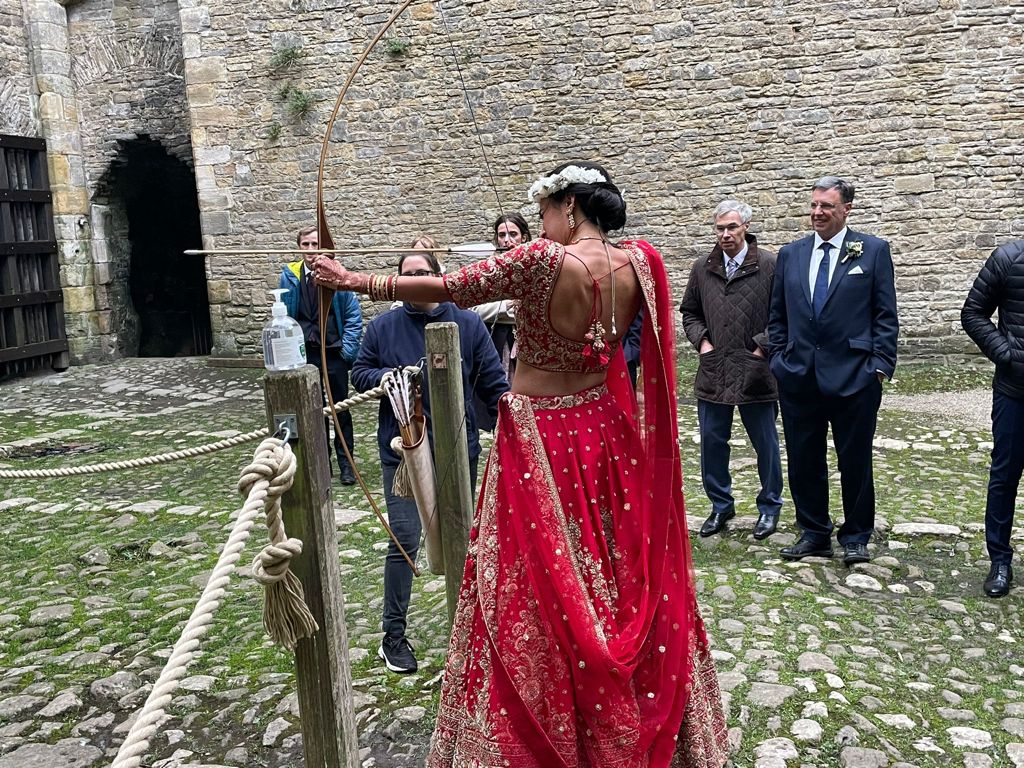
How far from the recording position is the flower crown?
9.26 ft

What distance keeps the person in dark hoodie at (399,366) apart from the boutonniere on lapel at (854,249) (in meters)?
1.93

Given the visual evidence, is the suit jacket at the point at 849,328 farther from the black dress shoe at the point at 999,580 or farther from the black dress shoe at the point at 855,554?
the black dress shoe at the point at 999,580

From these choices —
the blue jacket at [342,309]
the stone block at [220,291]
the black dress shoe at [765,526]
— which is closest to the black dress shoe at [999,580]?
the black dress shoe at [765,526]

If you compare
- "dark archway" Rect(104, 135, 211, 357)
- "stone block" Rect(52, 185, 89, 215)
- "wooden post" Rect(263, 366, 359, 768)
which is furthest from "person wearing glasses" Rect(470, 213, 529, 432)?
"dark archway" Rect(104, 135, 211, 357)

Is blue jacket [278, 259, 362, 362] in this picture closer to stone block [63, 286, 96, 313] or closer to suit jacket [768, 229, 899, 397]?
suit jacket [768, 229, 899, 397]

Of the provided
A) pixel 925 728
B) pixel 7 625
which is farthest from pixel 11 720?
pixel 925 728

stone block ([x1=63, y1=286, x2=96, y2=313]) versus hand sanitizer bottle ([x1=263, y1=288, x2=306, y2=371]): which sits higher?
stone block ([x1=63, y1=286, x2=96, y2=313])

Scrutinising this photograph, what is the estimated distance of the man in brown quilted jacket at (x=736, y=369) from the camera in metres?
5.26

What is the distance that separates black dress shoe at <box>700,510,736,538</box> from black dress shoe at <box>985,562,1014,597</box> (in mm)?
1415

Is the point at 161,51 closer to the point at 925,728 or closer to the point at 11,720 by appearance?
the point at 11,720

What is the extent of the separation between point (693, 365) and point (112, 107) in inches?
353

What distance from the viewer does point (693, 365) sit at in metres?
10.6

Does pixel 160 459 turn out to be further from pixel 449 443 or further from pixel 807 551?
pixel 807 551

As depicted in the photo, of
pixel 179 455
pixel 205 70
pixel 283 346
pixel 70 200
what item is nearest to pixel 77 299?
pixel 70 200
